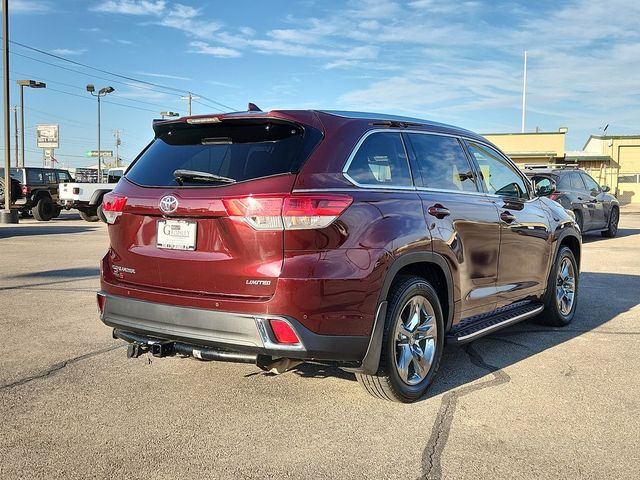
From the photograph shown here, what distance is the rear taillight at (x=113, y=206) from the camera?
390 cm

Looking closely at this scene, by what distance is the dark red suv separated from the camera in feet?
10.8

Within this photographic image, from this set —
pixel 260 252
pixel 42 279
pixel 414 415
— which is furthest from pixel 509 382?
pixel 42 279

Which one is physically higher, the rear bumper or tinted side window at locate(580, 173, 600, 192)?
tinted side window at locate(580, 173, 600, 192)

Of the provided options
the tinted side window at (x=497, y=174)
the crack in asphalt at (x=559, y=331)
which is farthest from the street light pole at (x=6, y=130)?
the crack in asphalt at (x=559, y=331)

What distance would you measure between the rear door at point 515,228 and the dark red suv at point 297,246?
0.54 meters

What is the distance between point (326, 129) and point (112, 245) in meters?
1.66

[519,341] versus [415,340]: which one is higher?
[415,340]

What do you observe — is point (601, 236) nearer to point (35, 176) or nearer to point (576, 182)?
point (576, 182)

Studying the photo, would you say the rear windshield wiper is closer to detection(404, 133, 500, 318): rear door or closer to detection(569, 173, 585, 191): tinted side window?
detection(404, 133, 500, 318): rear door

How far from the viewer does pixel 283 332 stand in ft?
10.7

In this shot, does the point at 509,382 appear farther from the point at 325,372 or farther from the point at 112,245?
the point at 112,245

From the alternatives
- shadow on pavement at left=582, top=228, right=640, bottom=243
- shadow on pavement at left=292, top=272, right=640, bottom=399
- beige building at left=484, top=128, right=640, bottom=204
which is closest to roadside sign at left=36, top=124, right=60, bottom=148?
beige building at left=484, top=128, right=640, bottom=204

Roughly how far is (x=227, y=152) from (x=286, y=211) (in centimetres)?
68

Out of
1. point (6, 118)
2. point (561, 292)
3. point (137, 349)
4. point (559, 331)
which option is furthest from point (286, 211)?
point (6, 118)
